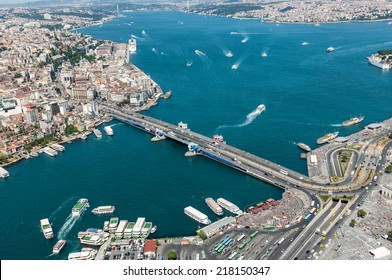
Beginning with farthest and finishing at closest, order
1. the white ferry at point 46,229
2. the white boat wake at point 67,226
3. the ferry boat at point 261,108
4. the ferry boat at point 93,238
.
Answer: the ferry boat at point 261,108 < the white boat wake at point 67,226 < the white ferry at point 46,229 < the ferry boat at point 93,238

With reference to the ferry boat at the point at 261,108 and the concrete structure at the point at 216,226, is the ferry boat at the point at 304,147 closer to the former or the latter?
the ferry boat at the point at 261,108

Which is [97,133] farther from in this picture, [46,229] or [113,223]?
[113,223]

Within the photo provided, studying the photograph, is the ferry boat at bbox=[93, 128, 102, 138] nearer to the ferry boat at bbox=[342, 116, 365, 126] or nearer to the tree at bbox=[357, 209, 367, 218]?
the ferry boat at bbox=[342, 116, 365, 126]

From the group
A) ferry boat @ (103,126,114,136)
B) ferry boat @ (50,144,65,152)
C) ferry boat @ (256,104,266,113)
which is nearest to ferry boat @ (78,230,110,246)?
ferry boat @ (50,144,65,152)

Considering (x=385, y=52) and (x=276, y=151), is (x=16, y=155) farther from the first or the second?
(x=385, y=52)

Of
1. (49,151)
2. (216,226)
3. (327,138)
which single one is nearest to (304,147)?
(327,138)

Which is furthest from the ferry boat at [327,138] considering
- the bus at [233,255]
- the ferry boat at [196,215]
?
the bus at [233,255]
